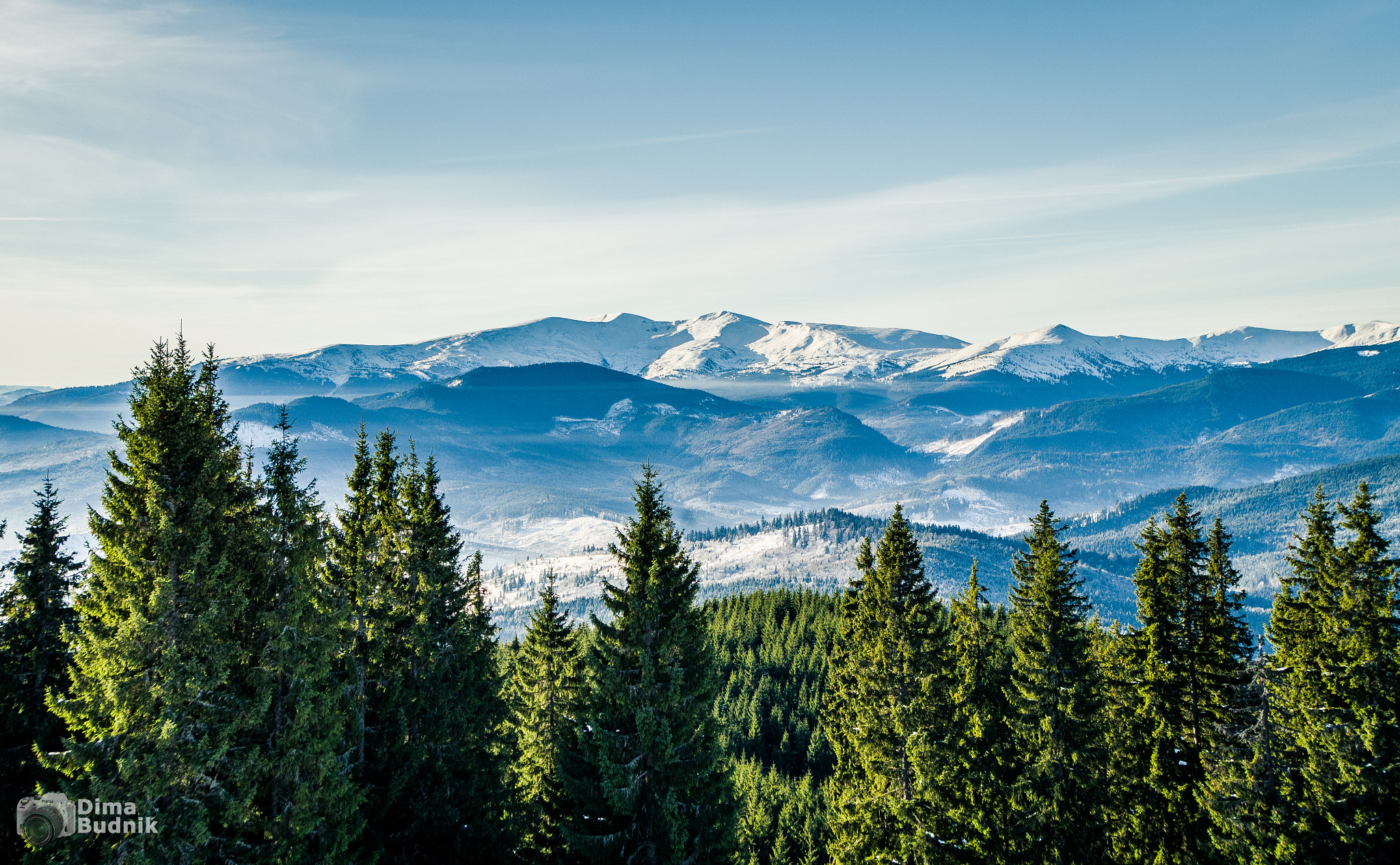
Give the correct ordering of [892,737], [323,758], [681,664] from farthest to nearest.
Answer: [892,737]
[681,664]
[323,758]

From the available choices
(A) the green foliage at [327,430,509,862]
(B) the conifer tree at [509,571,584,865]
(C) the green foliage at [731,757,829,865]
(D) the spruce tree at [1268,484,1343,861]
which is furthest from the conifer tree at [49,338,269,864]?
(D) the spruce tree at [1268,484,1343,861]

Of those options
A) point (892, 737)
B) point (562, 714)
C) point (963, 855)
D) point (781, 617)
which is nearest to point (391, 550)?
point (562, 714)

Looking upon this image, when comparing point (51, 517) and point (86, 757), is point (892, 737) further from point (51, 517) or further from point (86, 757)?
point (51, 517)

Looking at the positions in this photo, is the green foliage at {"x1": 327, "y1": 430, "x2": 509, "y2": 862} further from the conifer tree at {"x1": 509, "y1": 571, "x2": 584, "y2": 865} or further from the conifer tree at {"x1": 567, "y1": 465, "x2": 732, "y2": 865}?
the conifer tree at {"x1": 567, "y1": 465, "x2": 732, "y2": 865}

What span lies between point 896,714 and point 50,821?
26138 mm

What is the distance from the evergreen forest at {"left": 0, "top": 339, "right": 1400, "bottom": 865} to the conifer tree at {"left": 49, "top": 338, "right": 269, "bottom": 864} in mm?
120

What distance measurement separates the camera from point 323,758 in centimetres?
2339

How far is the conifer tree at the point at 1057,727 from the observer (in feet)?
97.2

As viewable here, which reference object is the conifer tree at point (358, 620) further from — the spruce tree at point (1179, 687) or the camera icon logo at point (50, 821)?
the spruce tree at point (1179, 687)

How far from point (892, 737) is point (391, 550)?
2083 centimetres

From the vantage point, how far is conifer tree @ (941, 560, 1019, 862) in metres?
29.9

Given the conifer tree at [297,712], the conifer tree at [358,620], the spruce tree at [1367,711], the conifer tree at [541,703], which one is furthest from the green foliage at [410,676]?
the spruce tree at [1367,711]

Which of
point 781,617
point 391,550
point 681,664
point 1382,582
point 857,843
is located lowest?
point 781,617

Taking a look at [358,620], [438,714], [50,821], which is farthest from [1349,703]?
[50,821]
